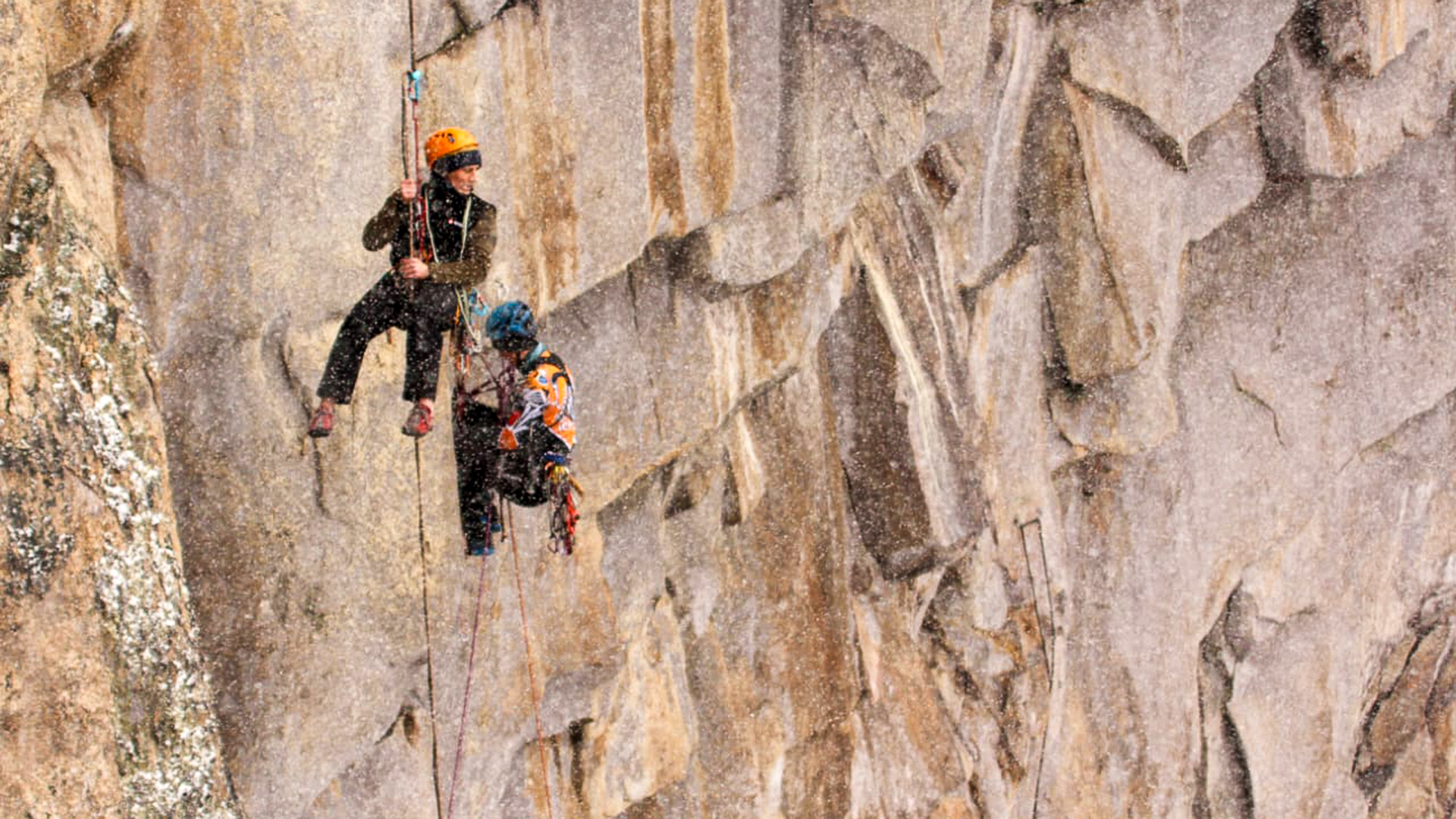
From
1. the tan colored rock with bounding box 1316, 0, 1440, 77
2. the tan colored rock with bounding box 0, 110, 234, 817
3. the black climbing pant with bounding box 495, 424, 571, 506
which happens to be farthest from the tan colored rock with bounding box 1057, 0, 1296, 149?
the tan colored rock with bounding box 0, 110, 234, 817

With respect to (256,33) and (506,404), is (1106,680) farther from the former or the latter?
(256,33)

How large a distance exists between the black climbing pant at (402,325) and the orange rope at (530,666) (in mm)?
1178

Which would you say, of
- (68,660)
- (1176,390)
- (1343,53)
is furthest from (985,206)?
(68,660)

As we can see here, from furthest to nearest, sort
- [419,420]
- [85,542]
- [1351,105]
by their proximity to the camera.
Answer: [1351,105] → [419,420] → [85,542]

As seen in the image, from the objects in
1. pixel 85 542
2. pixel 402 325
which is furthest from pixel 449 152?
pixel 85 542

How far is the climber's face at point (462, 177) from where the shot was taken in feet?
19.9

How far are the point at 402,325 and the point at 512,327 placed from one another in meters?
0.43

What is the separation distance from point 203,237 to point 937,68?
4856 mm

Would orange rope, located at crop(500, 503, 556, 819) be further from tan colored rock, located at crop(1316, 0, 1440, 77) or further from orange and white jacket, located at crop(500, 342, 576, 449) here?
tan colored rock, located at crop(1316, 0, 1440, 77)

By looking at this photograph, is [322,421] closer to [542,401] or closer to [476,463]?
[476,463]

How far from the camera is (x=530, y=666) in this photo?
7770mm

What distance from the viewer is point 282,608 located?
6.70 m

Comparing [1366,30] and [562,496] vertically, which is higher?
[1366,30]

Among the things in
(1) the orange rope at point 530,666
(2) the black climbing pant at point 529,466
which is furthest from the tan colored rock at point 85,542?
(1) the orange rope at point 530,666
